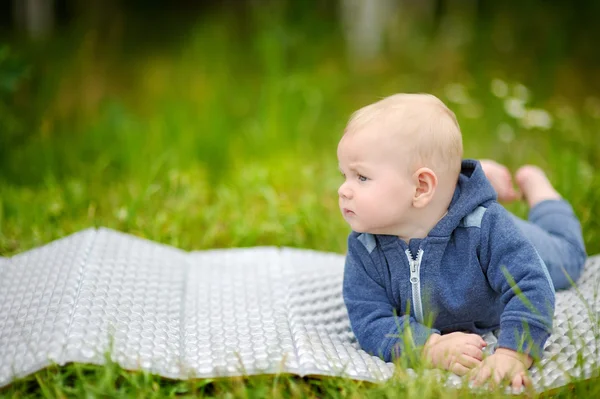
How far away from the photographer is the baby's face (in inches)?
58.0

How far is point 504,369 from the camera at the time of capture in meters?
1.40

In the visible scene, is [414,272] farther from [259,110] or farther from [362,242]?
[259,110]

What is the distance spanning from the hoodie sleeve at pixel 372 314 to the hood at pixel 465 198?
0.57 ft

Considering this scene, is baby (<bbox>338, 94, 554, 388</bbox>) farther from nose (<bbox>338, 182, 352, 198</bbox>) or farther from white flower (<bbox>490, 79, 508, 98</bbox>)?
white flower (<bbox>490, 79, 508, 98</bbox>)

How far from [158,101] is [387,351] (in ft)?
8.28

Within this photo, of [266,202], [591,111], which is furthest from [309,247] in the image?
[591,111]

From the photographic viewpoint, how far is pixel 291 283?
1.89 m

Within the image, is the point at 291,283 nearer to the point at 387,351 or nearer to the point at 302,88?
the point at 387,351

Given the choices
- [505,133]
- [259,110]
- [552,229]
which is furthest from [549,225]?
[259,110]

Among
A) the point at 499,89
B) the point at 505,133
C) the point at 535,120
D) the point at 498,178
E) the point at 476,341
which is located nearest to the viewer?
the point at 476,341

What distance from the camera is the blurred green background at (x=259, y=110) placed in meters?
2.42

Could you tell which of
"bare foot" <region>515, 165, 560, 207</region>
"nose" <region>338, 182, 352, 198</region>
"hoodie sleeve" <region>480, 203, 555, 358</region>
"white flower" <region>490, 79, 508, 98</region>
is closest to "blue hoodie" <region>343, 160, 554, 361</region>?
"hoodie sleeve" <region>480, 203, 555, 358</region>

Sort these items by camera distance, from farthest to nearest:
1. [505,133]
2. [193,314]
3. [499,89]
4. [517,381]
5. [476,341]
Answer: [499,89]
[505,133]
[193,314]
[476,341]
[517,381]

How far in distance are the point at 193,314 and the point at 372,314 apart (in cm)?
45
